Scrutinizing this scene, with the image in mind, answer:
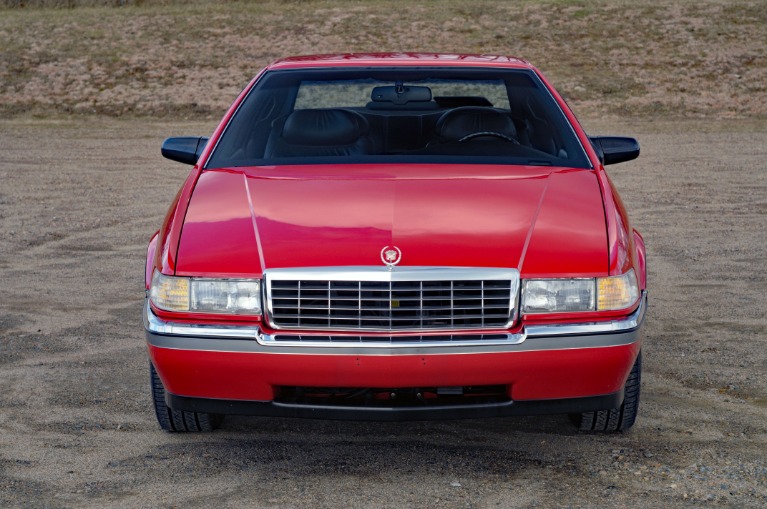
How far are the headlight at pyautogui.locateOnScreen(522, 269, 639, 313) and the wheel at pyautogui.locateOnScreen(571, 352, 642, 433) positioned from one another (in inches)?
21.7

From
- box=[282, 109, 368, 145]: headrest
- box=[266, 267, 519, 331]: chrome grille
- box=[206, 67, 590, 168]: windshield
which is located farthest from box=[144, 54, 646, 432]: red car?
box=[282, 109, 368, 145]: headrest

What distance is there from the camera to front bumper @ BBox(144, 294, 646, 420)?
13.0ft

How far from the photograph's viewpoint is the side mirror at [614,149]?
5.52 meters

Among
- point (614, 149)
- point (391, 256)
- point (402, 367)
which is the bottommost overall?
point (402, 367)

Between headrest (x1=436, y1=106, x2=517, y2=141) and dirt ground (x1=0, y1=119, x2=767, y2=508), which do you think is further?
headrest (x1=436, y1=106, x2=517, y2=141)

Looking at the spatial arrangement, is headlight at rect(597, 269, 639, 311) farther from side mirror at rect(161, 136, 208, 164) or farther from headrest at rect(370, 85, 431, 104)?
headrest at rect(370, 85, 431, 104)

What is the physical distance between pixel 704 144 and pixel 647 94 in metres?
6.39

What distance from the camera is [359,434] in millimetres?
4844

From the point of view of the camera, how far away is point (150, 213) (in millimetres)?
11602

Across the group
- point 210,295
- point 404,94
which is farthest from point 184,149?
point 210,295

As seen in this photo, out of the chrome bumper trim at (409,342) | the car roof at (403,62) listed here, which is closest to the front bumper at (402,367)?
the chrome bumper trim at (409,342)

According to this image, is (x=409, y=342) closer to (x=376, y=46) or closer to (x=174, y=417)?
(x=174, y=417)

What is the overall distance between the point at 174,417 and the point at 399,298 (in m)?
1.29

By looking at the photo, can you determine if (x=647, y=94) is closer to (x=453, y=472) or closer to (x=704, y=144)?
(x=704, y=144)
